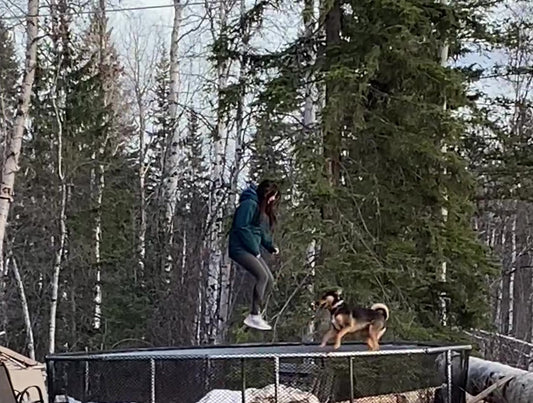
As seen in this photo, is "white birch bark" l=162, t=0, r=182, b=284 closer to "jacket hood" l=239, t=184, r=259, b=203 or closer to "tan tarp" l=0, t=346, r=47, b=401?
"tan tarp" l=0, t=346, r=47, b=401

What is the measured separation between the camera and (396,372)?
634 centimetres

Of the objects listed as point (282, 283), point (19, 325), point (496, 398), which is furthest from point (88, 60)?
point (496, 398)

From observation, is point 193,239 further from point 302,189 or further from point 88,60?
point 302,189

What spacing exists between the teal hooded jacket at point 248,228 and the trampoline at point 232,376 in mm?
852

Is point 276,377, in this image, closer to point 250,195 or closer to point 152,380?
point 152,380

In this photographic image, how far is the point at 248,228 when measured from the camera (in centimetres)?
563

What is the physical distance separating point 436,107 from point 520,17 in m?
5.47

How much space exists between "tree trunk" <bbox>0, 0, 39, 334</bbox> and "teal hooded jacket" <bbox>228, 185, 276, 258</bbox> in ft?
17.5

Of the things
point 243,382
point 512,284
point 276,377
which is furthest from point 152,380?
point 512,284

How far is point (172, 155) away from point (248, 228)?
440 inches

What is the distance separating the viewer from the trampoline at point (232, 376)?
4.50 metres

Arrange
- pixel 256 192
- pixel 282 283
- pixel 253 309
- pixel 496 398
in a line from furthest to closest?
pixel 282 283 → pixel 253 309 → pixel 256 192 → pixel 496 398

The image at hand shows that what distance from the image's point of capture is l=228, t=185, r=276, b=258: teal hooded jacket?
18.4 ft

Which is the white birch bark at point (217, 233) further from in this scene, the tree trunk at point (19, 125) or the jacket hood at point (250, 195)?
the jacket hood at point (250, 195)
